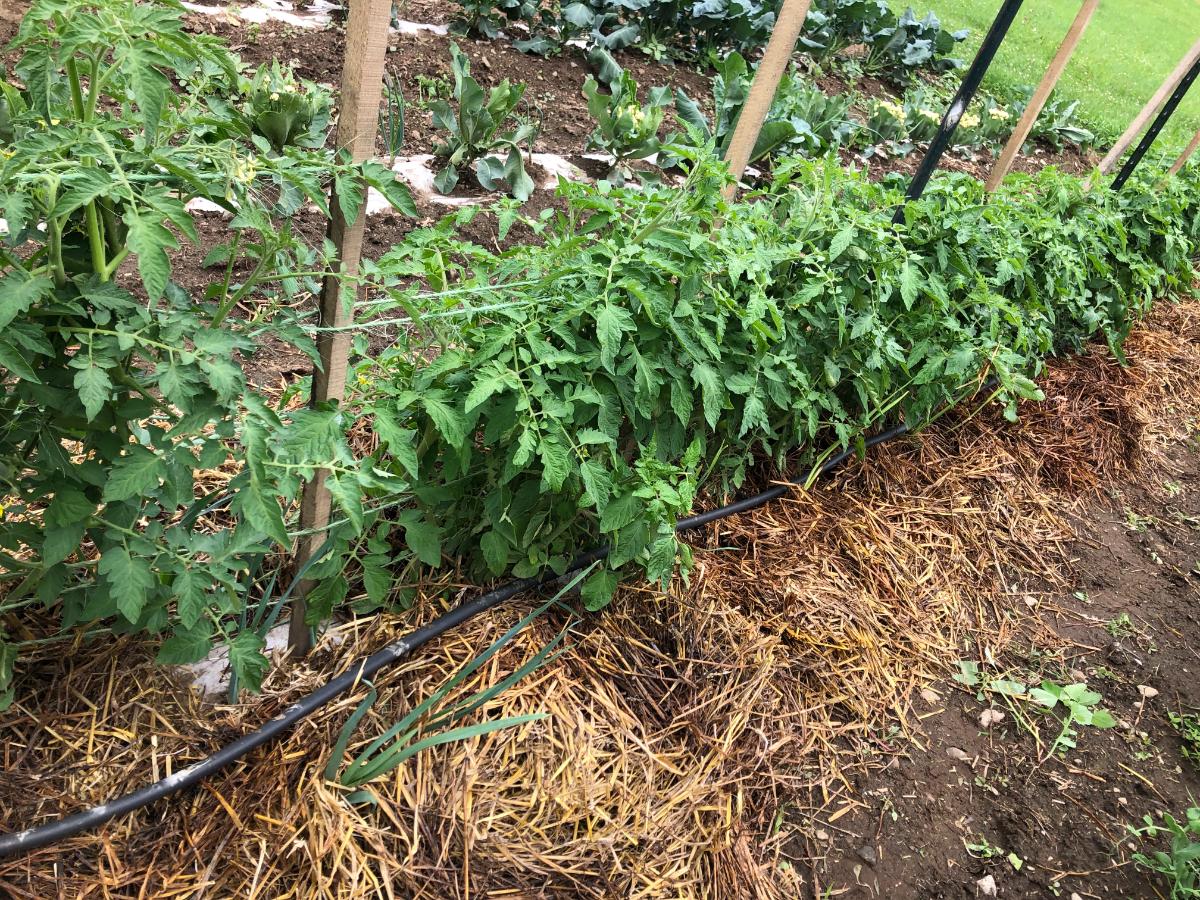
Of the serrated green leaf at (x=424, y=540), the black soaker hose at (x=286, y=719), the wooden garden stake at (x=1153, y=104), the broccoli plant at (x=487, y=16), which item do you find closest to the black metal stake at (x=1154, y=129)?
the wooden garden stake at (x=1153, y=104)

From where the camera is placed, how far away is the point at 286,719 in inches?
68.0

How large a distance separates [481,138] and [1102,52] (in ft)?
42.6

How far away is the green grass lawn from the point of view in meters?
9.75

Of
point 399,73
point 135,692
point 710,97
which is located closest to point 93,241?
point 135,692

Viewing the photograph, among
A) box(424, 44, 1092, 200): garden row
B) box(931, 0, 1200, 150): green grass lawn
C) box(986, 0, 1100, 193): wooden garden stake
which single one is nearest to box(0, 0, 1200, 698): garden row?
box(986, 0, 1100, 193): wooden garden stake

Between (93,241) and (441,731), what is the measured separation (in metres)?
1.21

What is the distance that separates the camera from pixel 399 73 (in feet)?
15.3

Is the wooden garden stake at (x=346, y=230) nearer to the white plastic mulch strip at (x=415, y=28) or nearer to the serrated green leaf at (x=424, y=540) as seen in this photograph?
the serrated green leaf at (x=424, y=540)

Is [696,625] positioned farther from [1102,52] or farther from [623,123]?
[1102,52]

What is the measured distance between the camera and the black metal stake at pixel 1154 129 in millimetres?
4973

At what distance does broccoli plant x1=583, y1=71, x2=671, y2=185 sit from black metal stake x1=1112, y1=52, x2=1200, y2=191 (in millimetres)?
2789

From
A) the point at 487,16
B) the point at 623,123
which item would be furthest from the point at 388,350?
the point at 487,16

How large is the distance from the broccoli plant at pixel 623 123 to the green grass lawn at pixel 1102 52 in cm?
483

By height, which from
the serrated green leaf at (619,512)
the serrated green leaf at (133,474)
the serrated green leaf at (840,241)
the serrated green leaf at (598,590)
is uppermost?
the serrated green leaf at (840,241)
